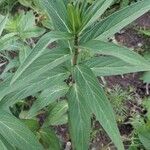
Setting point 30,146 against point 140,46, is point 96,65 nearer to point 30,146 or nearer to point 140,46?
point 30,146

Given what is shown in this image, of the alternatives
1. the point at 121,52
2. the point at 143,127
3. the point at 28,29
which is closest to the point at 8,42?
the point at 28,29

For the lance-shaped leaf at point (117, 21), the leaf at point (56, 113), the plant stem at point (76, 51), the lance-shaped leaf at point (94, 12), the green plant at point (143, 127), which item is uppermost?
the lance-shaped leaf at point (94, 12)

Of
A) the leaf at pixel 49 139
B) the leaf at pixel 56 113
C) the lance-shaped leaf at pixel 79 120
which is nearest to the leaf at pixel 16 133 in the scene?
the lance-shaped leaf at pixel 79 120

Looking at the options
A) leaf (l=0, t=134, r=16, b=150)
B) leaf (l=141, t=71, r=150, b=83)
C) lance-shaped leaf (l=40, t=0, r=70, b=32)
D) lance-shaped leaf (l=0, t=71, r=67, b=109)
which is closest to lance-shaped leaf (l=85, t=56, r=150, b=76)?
lance-shaped leaf (l=0, t=71, r=67, b=109)

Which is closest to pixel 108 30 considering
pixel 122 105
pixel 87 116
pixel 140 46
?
pixel 87 116

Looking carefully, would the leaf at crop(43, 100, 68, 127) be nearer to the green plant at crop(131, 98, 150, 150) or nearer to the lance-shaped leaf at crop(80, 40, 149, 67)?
the green plant at crop(131, 98, 150, 150)

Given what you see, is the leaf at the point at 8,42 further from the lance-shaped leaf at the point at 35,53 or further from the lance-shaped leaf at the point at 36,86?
the lance-shaped leaf at the point at 35,53

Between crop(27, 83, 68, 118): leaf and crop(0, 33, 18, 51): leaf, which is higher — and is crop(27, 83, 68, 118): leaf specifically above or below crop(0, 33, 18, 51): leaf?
below

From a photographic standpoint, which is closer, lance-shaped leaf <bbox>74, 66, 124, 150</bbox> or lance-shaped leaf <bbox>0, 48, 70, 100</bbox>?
lance-shaped leaf <bbox>0, 48, 70, 100</bbox>
